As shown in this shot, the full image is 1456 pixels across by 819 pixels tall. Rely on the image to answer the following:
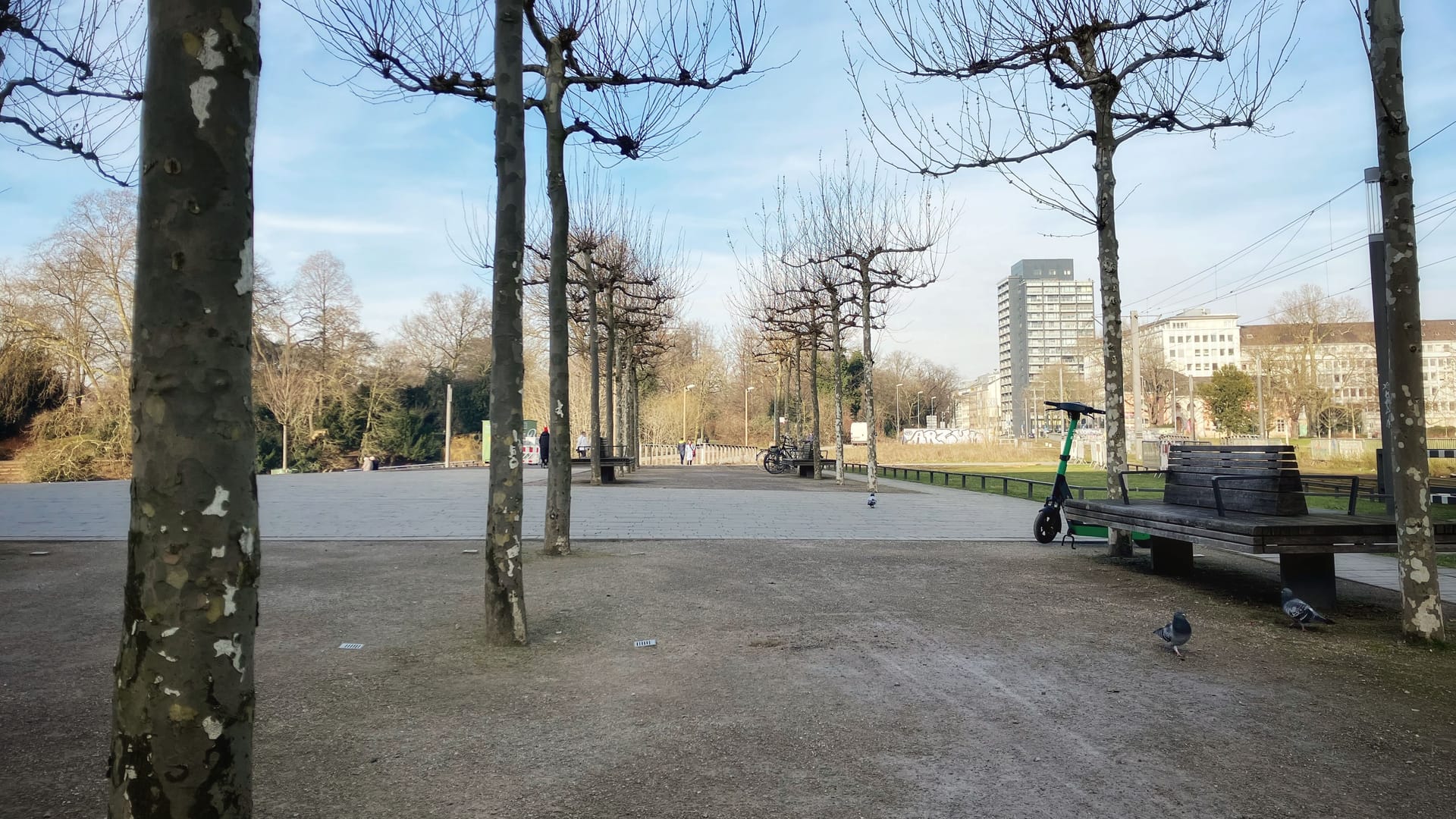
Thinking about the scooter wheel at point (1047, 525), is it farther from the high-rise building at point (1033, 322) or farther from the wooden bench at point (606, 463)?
the high-rise building at point (1033, 322)

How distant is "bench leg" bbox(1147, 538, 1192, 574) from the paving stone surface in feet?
9.13

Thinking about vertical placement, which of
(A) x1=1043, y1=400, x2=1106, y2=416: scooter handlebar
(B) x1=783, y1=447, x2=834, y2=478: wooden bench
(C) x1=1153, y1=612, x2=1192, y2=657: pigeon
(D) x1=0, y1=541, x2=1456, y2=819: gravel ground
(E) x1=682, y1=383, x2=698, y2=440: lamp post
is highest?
(E) x1=682, y1=383, x2=698, y2=440: lamp post

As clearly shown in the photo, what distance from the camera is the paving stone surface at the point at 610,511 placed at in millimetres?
11852

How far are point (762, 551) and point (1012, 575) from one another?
282 centimetres

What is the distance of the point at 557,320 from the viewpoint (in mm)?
9250

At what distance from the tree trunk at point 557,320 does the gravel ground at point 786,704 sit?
5.24 feet

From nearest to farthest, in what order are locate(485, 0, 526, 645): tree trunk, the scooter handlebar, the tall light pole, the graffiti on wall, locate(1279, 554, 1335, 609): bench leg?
1. locate(485, 0, 526, 645): tree trunk
2. locate(1279, 554, 1335, 609): bench leg
3. the scooter handlebar
4. the graffiti on wall
5. the tall light pole

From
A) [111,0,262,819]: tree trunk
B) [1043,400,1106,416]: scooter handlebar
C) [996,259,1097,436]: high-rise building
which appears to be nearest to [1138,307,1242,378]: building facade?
[996,259,1097,436]: high-rise building

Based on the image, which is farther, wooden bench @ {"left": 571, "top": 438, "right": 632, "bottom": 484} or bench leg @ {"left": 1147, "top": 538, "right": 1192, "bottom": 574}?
wooden bench @ {"left": 571, "top": 438, "right": 632, "bottom": 484}

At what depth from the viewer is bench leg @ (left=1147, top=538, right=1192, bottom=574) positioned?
8.72 m

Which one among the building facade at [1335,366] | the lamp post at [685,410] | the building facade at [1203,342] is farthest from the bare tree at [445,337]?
the building facade at [1203,342]

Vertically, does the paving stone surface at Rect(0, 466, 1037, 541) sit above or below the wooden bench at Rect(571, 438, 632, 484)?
below

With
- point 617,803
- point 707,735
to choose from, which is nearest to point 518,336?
point 707,735

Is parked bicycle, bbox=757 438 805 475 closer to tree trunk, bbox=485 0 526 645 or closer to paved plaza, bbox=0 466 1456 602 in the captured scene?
paved plaza, bbox=0 466 1456 602
